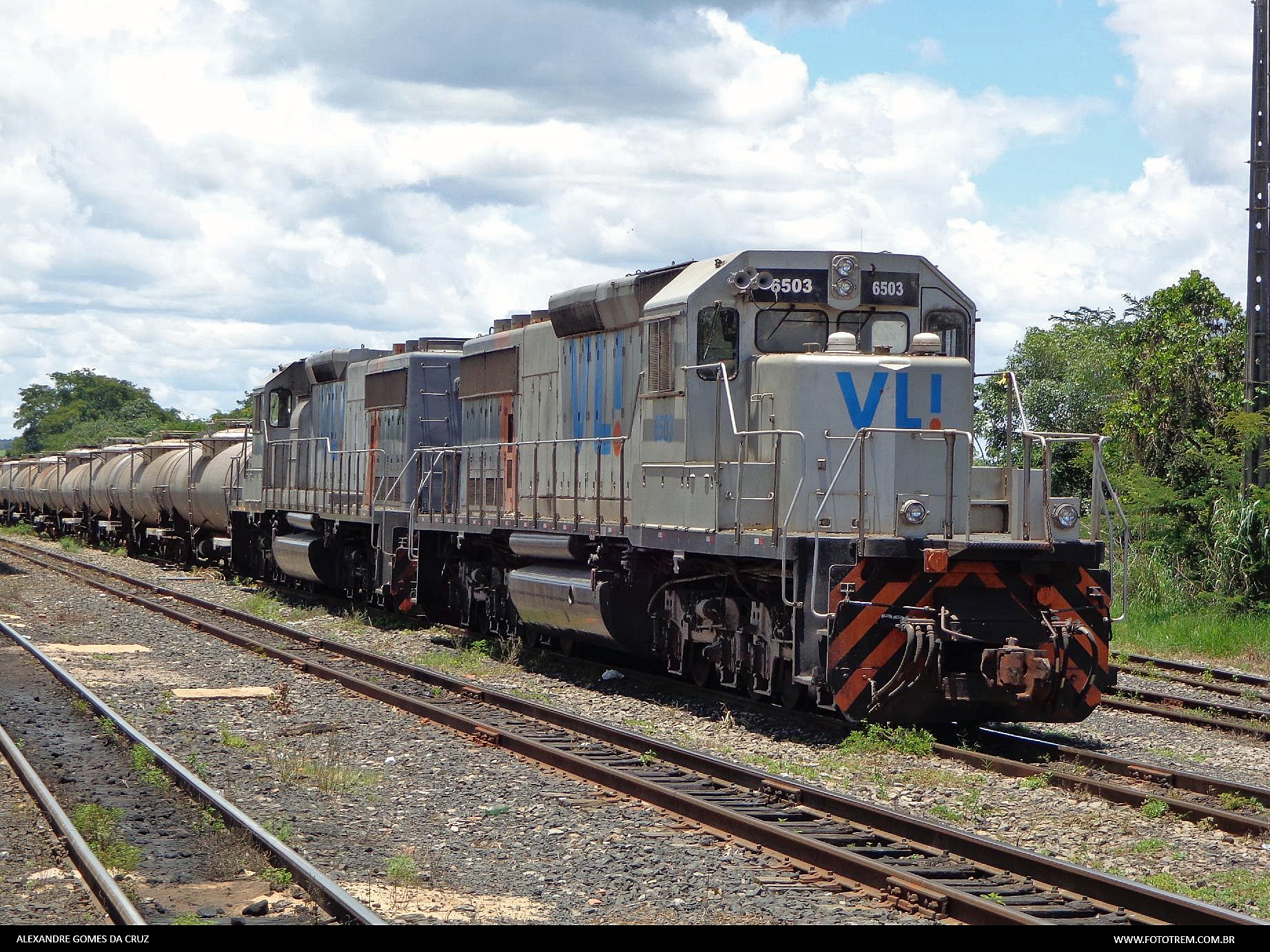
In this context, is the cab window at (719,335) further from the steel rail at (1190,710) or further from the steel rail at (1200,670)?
the steel rail at (1200,670)

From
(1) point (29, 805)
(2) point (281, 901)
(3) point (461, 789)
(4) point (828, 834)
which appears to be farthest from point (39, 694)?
(4) point (828, 834)

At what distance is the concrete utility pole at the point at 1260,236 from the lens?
17.2 metres

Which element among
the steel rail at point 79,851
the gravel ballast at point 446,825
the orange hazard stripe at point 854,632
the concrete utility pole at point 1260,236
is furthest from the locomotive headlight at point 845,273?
the concrete utility pole at point 1260,236

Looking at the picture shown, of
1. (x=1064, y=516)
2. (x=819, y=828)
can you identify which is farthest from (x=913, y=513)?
(x=819, y=828)

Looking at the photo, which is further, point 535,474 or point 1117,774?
point 535,474

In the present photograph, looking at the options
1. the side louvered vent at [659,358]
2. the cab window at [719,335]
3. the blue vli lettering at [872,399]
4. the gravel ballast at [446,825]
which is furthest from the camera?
the side louvered vent at [659,358]

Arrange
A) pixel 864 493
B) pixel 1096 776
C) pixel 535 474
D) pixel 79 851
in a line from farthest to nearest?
pixel 535 474
pixel 864 493
pixel 1096 776
pixel 79 851

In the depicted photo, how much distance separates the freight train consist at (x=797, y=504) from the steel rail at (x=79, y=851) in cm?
497

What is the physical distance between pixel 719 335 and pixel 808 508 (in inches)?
65.3

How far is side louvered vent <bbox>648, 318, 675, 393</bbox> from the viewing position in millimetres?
11875

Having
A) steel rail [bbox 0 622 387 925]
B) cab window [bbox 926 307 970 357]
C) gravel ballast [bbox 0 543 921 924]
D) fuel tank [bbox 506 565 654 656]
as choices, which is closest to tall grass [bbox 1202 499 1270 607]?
cab window [bbox 926 307 970 357]

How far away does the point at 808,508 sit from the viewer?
1060cm

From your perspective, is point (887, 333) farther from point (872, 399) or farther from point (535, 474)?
point (535, 474)
